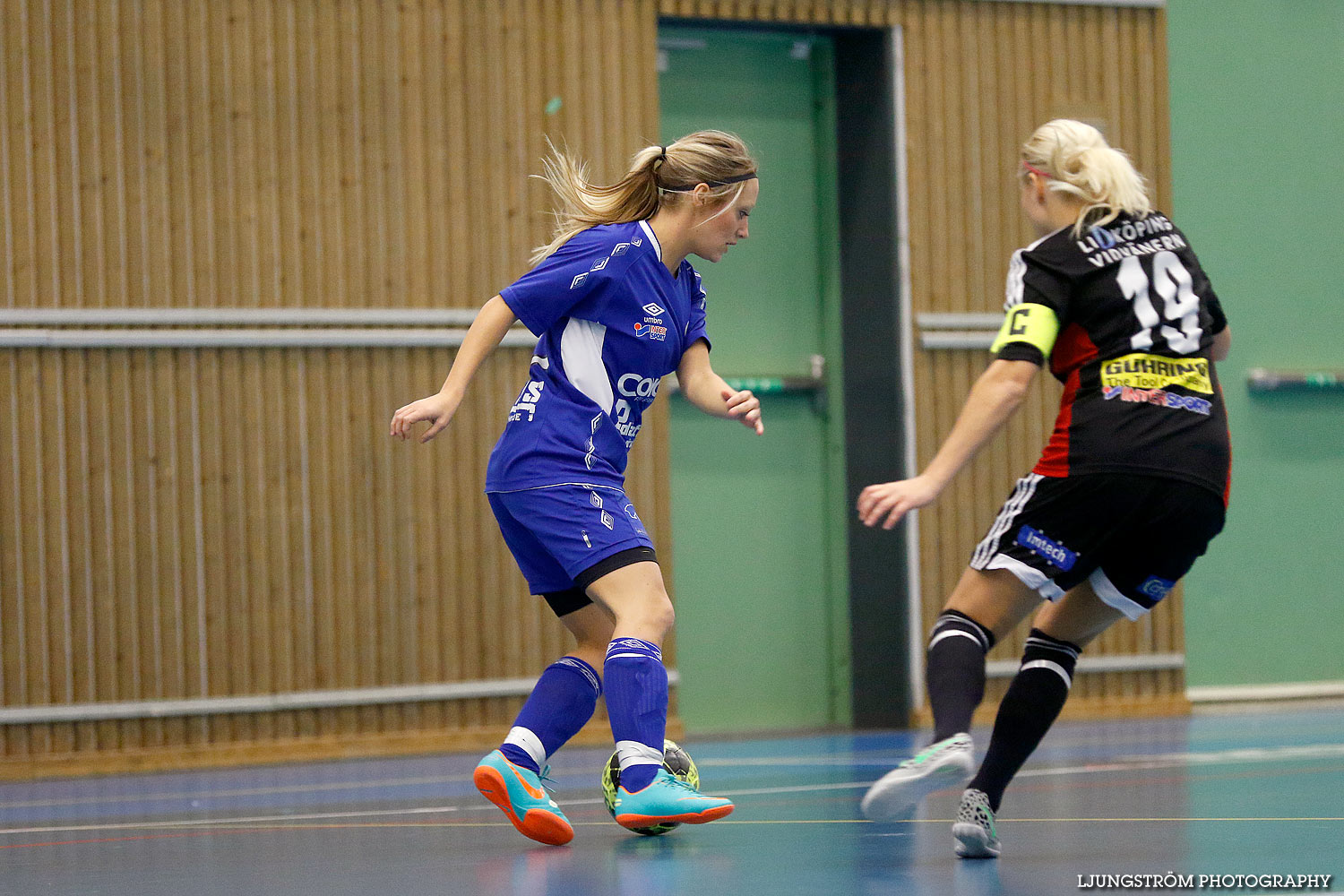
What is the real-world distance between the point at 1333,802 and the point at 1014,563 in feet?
4.73

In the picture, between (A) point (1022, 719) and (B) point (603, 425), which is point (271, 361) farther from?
(A) point (1022, 719)

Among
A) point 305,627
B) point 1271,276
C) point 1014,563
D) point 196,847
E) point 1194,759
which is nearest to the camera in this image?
point 1014,563

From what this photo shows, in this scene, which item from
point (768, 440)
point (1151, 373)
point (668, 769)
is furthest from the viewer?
point (768, 440)

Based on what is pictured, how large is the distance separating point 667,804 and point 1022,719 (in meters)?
0.76

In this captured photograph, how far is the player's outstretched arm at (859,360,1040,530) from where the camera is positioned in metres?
2.65

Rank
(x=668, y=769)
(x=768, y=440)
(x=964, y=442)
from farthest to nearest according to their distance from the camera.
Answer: (x=768, y=440)
(x=668, y=769)
(x=964, y=442)

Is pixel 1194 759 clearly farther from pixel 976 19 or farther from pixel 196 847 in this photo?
pixel 976 19

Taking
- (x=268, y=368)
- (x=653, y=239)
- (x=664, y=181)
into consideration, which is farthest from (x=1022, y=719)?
(x=268, y=368)

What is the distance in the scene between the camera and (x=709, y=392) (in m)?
3.47

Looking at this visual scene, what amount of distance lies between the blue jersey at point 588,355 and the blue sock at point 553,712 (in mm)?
478

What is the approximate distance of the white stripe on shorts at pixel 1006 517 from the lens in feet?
9.34

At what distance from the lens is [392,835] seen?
12.1 ft

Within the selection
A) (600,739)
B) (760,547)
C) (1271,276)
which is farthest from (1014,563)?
(1271,276)

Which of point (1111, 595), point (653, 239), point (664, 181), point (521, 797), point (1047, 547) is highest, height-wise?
point (664, 181)
